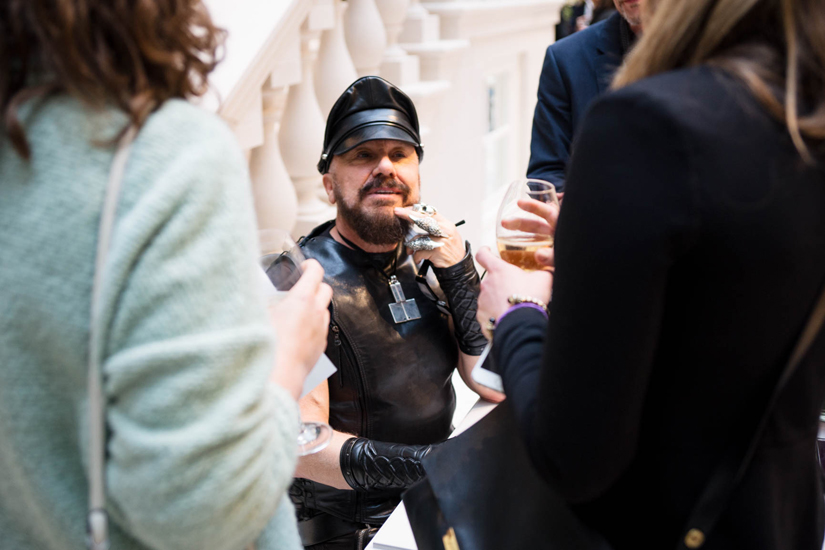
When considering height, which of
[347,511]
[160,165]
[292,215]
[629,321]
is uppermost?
[160,165]

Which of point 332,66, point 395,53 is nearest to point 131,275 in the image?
point 332,66

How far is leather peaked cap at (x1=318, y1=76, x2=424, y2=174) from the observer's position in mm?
2109

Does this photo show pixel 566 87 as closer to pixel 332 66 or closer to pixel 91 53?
pixel 332 66

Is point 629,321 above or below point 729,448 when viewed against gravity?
above

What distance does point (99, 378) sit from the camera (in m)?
0.64

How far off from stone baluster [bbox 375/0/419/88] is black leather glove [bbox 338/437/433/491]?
77.0 inches

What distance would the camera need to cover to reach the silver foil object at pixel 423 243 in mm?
2057

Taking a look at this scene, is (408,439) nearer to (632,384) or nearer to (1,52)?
(632,384)

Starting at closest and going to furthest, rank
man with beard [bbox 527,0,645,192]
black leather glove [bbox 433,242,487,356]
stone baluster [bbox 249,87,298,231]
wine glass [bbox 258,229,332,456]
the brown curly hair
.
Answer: the brown curly hair → wine glass [bbox 258,229,332,456] → black leather glove [bbox 433,242,487,356] → man with beard [bbox 527,0,645,192] → stone baluster [bbox 249,87,298,231]

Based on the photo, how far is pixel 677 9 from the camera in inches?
28.4

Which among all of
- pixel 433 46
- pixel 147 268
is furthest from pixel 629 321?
pixel 433 46

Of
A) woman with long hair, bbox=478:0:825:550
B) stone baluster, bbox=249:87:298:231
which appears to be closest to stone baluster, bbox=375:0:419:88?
stone baluster, bbox=249:87:298:231

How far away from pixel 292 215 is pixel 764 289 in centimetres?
203

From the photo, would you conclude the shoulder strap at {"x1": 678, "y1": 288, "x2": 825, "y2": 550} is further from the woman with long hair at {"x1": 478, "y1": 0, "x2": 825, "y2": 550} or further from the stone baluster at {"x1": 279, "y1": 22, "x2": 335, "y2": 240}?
the stone baluster at {"x1": 279, "y1": 22, "x2": 335, "y2": 240}
